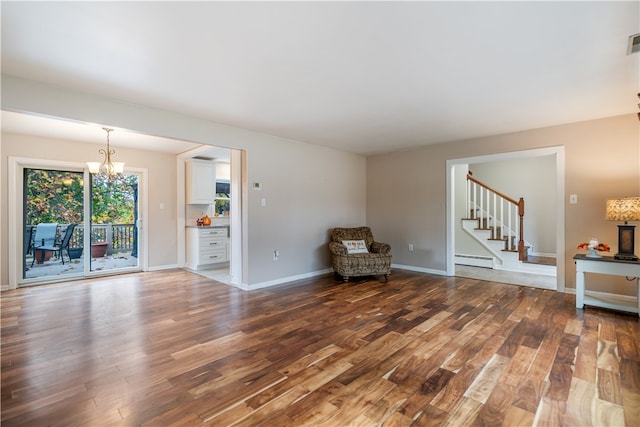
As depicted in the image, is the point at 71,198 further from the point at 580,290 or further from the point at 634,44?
the point at 580,290

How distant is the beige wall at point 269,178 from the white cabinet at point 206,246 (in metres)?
0.43

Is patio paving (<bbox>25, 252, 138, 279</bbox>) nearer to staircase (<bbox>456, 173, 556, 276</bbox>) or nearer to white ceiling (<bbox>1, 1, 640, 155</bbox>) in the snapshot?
white ceiling (<bbox>1, 1, 640, 155</bbox>)

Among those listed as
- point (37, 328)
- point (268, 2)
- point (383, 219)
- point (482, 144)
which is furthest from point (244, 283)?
point (482, 144)

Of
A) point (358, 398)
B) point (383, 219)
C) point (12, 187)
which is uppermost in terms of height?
point (12, 187)

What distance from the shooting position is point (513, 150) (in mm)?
4488

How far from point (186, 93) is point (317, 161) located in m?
2.84

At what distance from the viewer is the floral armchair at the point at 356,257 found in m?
4.87

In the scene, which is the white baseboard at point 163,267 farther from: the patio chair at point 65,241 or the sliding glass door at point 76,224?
the patio chair at point 65,241

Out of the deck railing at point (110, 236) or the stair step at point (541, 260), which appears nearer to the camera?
the deck railing at point (110, 236)

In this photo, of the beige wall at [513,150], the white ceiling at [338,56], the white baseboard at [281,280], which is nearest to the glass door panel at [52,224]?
the white ceiling at [338,56]

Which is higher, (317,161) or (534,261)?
(317,161)

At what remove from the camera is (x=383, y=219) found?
6.17 m

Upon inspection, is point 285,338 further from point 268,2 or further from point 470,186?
point 470,186

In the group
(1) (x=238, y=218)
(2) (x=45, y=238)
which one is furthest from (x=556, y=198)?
(2) (x=45, y=238)
